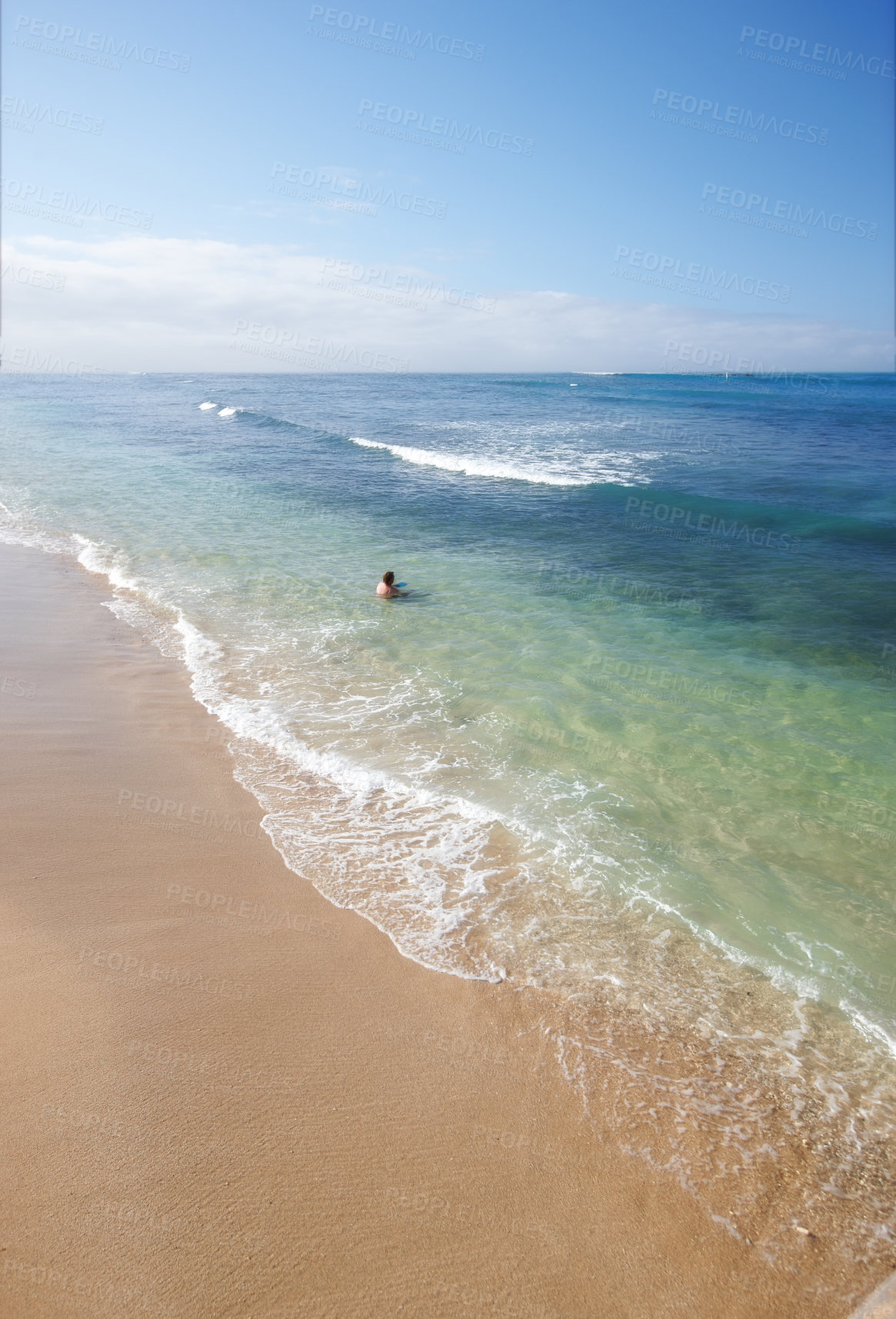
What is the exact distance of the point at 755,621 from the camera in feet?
43.5

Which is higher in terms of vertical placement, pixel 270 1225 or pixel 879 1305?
pixel 270 1225

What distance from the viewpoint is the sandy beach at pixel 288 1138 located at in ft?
10.9

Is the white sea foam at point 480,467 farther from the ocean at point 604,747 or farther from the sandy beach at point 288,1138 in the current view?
the sandy beach at point 288,1138

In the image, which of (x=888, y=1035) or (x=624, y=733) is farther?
(x=624, y=733)

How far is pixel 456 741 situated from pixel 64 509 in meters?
18.1

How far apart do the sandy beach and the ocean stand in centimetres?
34

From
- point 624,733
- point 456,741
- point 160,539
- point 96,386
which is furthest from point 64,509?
point 96,386

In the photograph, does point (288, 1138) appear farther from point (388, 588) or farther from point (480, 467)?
point (480, 467)

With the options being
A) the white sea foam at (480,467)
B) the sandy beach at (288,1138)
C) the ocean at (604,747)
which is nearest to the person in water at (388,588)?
the ocean at (604,747)

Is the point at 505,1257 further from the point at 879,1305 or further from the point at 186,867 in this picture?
the point at 186,867

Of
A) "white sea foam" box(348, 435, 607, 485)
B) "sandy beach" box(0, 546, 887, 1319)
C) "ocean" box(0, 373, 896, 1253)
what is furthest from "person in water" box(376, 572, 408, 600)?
"white sea foam" box(348, 435, 607, 485)

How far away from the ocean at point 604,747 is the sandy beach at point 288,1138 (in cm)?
34

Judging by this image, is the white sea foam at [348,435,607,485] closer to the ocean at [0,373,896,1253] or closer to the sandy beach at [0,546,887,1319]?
the ocean at [0,373,896,1253]

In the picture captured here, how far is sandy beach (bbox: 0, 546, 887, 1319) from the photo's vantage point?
3.33 metres
